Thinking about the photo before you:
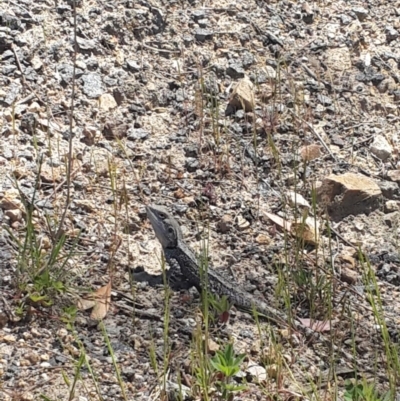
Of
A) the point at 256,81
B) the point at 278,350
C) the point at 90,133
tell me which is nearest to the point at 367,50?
the point at 256,81

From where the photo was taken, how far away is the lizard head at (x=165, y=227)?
507 centimetres

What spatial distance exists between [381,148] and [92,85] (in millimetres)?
1990

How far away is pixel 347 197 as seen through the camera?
18.4ft

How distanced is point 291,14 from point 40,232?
3224mm

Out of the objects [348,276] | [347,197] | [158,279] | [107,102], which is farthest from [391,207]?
[107,102]

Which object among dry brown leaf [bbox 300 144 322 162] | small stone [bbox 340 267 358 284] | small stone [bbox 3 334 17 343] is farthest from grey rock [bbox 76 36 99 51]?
small stone [bbox 3 334 17 343]

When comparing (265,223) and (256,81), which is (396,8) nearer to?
(256,81)

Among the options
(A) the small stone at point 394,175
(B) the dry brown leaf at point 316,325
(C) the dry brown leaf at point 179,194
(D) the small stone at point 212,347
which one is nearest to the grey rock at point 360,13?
(A) the small stone at point 394,175

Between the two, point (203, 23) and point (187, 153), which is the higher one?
point (203, 23)

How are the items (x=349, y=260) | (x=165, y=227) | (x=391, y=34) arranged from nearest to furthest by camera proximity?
1. (x=165, y=227)
2. (x=349, y=260)
3. (x=391, y=34)

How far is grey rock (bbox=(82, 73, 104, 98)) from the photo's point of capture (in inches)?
238

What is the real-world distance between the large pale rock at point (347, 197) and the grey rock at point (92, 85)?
5.37 feet

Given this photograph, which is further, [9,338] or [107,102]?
[107,102]

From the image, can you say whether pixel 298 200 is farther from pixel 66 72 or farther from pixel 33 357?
pixel 33 357
